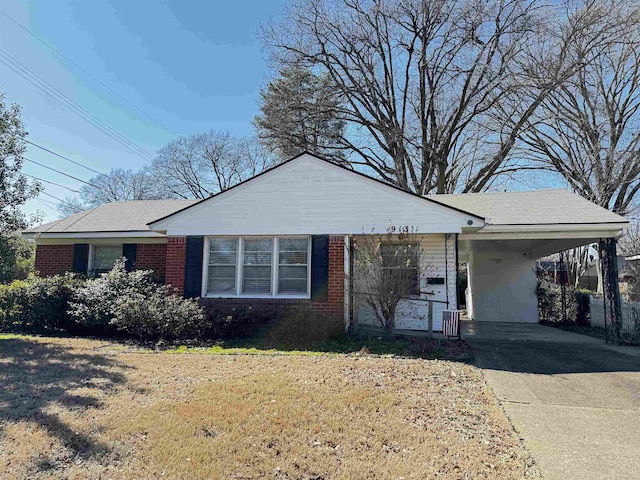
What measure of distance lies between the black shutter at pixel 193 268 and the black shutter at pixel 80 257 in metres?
4.78

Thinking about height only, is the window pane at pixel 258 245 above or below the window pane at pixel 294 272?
above

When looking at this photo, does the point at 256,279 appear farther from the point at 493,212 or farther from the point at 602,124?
the point at 602,124

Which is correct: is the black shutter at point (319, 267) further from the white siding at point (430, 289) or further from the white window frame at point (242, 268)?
the white siding at point (430, 289)

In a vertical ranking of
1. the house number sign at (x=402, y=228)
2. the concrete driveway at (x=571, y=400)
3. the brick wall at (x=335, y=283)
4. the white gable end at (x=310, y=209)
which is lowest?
the concrete driveway at (x=571, y=400)

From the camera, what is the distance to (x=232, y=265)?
11367mm

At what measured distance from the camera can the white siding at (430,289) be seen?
11.4 meters

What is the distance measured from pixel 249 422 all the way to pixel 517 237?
956 cm

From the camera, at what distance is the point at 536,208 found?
497 inches

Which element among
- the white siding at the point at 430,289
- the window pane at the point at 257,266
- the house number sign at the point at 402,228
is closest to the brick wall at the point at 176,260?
the window pane at the point at 257,266

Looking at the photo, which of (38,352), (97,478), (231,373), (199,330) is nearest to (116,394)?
(231,373)

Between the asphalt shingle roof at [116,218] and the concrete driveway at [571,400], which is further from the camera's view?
the asphalt shingle roof at [116,218]

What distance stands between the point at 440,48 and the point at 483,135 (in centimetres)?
541

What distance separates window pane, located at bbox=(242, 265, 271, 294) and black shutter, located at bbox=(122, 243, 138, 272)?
15.0 ft

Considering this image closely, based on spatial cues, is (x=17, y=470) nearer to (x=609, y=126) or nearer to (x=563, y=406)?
(x=563, y=406)
